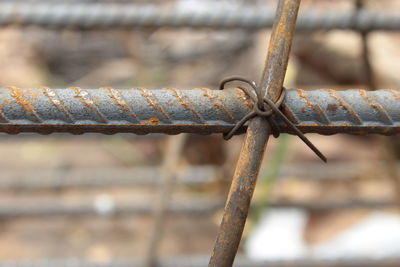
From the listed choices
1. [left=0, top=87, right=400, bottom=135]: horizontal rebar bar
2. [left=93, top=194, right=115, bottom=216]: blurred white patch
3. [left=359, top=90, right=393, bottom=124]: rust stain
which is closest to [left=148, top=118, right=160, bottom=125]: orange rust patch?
[left=0, top=87, right=400, bottom=135]: horizontal rebar bar

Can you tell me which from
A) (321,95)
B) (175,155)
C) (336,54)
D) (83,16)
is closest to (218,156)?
(336,54)

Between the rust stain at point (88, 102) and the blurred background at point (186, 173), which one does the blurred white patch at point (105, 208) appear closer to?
the blurred background at point (186, 173)

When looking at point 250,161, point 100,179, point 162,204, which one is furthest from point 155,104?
point 100,179

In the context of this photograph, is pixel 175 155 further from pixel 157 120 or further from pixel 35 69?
pixel 35 69

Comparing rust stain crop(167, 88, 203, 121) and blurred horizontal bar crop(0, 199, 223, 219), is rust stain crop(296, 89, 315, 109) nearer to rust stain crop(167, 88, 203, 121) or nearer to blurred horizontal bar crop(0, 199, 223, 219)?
rust stain crop(167, 88, 203, 121)

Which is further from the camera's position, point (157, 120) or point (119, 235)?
point (119, 235)
